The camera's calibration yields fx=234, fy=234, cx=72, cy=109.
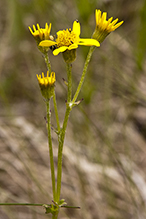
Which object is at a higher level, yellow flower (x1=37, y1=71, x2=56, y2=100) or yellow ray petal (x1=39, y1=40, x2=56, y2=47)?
yellow ray petal (x1=39, y1=40, x2=56, y2=47)

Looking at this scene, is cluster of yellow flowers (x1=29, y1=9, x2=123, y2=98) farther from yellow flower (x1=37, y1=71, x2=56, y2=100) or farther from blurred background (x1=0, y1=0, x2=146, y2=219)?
blurred background (x1=0, y1=0, x2=146, y2=219)

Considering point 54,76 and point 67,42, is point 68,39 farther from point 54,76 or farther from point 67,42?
point 54,76

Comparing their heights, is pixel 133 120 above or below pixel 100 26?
above

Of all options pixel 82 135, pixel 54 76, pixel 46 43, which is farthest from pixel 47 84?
pixel 82 135

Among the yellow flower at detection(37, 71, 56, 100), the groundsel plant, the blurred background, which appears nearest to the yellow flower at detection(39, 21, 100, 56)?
the groundsel plant

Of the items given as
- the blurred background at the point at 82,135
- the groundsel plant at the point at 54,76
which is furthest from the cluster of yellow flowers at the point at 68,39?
the blurred background at the point at 82,135

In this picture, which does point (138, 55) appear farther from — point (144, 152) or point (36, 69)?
point (36, 69)

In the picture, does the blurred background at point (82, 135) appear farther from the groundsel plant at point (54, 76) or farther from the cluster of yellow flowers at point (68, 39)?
the cluster of yellow flowers at point (68, 39)

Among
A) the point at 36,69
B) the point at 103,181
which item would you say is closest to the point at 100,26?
the point at 103,181
